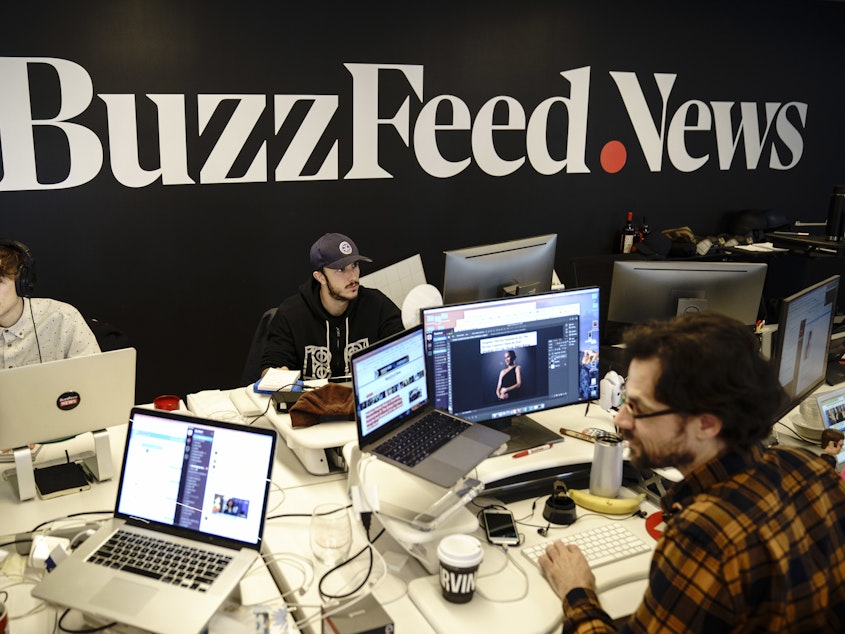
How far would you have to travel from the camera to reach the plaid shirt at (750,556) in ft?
4.43

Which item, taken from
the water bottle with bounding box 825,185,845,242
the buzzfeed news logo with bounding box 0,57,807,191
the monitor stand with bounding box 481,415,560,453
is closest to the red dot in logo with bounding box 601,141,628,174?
the buzzfeed news logo with bounding box 0,57,807,191

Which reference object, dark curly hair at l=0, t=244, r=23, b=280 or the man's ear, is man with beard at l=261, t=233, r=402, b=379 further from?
the man's ear

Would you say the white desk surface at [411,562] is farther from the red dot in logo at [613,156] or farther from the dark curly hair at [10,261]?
the red dot in logo at [613,156]

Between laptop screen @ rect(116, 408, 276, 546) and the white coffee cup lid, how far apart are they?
16.0 inches

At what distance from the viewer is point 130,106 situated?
12.4ft

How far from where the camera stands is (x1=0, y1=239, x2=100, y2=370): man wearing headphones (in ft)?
8.91

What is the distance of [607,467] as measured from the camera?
7.05ft

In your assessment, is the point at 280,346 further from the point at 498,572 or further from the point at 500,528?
the point at 498,572

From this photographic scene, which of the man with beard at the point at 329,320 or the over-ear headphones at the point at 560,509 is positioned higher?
the man with beard at the point at 329,320

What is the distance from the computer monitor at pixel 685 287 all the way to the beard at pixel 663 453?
1296mm

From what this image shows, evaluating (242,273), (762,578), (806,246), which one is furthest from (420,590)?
(806,246)

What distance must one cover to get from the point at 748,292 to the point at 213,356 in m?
2.79

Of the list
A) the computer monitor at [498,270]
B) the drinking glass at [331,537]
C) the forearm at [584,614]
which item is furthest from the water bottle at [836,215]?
the drinking glass at [331,537]

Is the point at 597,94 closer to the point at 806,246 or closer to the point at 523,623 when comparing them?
the point at 806,246
